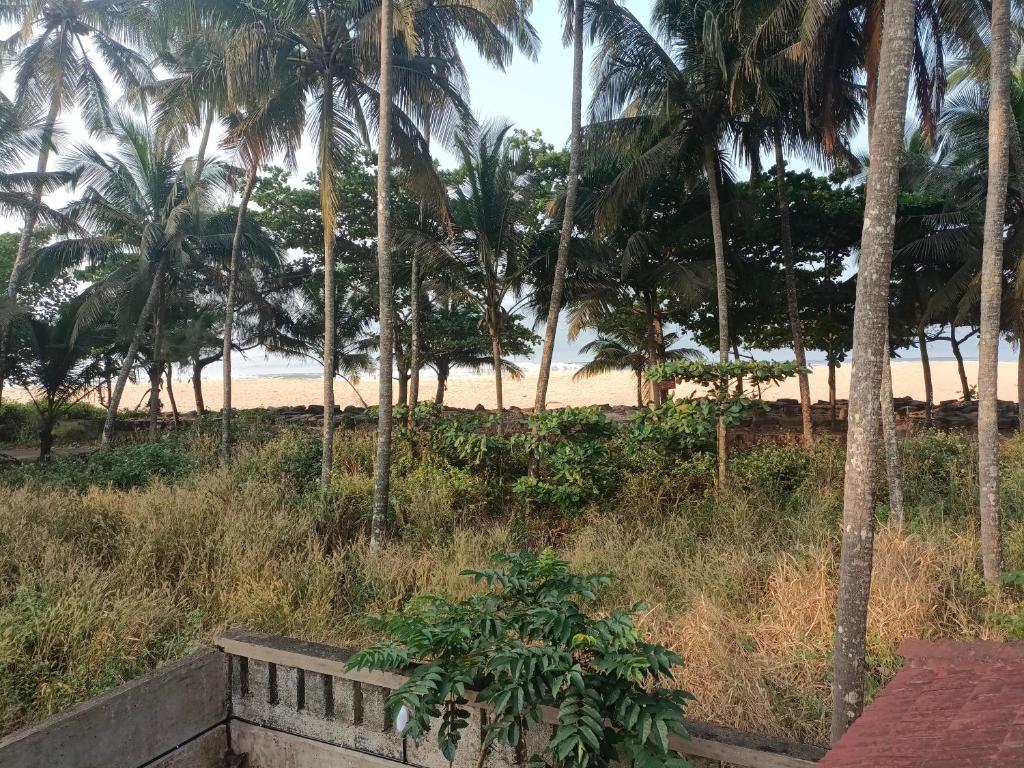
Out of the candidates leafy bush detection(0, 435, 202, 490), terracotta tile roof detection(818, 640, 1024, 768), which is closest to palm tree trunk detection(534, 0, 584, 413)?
leafy bush detection(0, 435, 202, 490)

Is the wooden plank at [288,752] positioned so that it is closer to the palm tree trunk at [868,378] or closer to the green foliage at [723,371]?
the palm tree trunk at [868,378]

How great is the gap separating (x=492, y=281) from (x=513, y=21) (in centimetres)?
481

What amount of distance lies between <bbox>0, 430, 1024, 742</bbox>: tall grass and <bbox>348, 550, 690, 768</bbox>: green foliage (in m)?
1.60

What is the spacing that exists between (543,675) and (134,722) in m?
2.06

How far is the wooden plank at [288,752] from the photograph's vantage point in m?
3.09

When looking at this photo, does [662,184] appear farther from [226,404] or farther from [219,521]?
[219,521]

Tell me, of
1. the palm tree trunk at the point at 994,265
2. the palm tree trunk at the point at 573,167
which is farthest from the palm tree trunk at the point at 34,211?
the palm tree trunk at the point at 994,265

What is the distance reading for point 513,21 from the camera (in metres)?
10.9

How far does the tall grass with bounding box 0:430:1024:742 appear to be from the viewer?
391 cm

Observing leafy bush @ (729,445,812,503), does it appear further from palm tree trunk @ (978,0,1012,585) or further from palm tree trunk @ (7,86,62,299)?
palm tree trunk @ (7,86,62,299)

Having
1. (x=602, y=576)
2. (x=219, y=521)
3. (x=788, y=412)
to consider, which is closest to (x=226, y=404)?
(x=219, y=521)

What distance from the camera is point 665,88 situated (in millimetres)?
10789

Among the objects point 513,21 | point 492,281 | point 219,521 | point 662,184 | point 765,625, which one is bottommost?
point 765,625

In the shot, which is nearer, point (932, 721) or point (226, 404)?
point (932, 721)
